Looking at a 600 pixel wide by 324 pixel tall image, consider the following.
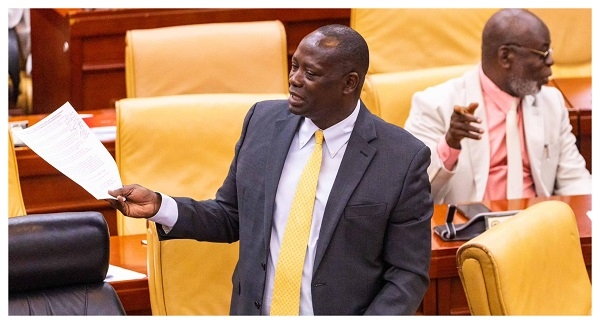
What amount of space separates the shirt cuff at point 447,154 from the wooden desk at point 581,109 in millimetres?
708

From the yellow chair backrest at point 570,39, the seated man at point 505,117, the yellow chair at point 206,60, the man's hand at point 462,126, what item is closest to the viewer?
the man's hand at point 462,126

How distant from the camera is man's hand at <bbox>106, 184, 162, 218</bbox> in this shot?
2.07 metres

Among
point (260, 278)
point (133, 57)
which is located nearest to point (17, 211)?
point (133, 57)

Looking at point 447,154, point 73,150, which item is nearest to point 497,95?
point 447,154

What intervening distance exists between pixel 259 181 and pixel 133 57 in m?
1.48

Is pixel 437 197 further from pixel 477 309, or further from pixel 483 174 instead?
pixel 477 309

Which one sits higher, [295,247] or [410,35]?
[410,35]

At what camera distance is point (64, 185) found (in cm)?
345

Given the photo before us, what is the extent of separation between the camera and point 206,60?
3598mm

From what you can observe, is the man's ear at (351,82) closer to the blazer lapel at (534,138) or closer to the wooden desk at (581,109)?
the blazer lapel at (534,138)

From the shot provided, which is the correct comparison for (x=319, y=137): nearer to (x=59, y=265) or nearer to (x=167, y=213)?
(x=167, y=213)

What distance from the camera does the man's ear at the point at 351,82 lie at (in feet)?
6.95

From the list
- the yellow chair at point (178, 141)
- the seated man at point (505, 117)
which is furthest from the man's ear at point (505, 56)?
the yellow chair at point (178, 141)

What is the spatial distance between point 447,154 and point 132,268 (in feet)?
3.28
